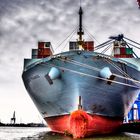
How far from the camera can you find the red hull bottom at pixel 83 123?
44.5 ft

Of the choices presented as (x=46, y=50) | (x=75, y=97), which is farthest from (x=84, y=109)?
(x=46, y=50)

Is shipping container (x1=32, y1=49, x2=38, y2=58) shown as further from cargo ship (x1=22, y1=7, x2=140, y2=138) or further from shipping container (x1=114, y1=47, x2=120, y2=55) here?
shipping container (x1=114, y1=47, x2=120, y2=55)

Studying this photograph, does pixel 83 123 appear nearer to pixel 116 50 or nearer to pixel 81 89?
pixel 81 89

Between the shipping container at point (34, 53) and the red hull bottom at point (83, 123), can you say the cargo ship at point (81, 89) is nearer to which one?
the red hull bottom at point (83, 123)

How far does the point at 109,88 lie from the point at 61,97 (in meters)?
3.11

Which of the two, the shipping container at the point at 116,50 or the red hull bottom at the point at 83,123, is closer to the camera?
the red hull bottom at the point at 83,123

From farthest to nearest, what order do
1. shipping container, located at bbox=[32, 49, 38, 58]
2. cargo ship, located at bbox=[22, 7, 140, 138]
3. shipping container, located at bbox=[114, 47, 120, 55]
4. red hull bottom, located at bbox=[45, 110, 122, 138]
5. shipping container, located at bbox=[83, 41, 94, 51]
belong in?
shipping container, located at bbox=[32, 49, 38, 58]
shipping container, located at bbox=[83, 41, 94, 51]
shipping container, located at bbox=[114, 47, 120, 55]
cargo ship, located at bbox=[22, 7, 140, 138]
red hull bottom, located at bbox=[45, 110, 122, 138]

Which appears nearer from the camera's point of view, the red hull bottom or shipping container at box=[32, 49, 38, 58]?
the red hull bottom

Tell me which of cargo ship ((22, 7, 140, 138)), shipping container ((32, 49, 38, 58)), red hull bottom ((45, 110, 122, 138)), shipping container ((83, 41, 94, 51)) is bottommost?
red hull bottom ((45, 110, 122, 138))

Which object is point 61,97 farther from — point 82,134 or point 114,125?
point 114,125

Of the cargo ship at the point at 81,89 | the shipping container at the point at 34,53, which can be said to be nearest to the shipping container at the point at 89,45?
the shipping container at the point at 34,53

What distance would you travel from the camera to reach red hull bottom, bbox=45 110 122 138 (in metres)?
13.6

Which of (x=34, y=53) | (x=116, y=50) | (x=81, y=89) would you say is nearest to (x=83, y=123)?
(x=81, y=89)

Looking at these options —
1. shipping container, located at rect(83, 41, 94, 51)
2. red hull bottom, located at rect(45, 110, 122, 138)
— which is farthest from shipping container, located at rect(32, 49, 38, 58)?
red hull bottom, located at rect(45, 110, 122, 138)
